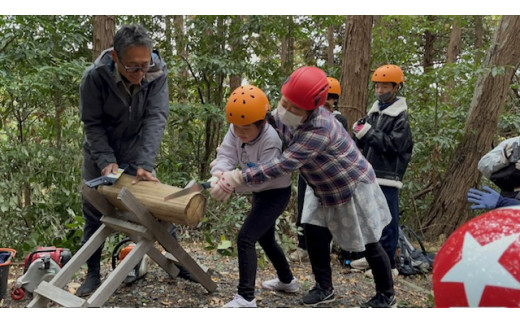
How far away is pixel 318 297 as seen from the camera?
3965 mm

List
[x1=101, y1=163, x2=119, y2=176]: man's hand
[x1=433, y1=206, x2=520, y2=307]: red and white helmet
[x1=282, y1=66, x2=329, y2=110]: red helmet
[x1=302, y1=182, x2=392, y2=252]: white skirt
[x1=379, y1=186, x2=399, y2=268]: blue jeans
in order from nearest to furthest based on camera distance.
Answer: [x1=433, y1=206, x2=520, y2=307]: red and white helmet, [x1=282, y1=66, x2=329, y2=110]: red helmet, [x1=302, y1=182, x2=392, y2=252]: white skirt, [x1=101, y1=163, x2=119, y2=176]: man's hand, [x1=379, y1=186, x2=399, y2=268]: blue jeans

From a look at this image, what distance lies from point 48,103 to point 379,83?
429 cm

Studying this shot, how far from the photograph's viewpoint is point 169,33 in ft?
25.7

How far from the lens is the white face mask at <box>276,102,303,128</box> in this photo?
341 cm

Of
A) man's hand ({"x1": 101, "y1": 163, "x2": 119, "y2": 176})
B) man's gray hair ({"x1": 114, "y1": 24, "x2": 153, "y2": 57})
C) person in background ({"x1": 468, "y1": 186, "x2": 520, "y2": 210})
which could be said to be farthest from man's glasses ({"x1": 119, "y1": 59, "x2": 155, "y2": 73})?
person in background ({"x1": 468, "y1": 186, "x2": 520, "y2": 210})

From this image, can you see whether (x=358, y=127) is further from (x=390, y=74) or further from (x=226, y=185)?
(x=226, y=185)

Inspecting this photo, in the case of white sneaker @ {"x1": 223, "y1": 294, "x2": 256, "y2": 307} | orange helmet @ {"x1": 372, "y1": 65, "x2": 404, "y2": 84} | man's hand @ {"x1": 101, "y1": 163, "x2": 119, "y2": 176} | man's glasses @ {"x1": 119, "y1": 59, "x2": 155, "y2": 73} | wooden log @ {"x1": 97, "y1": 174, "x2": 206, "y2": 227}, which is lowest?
white sneaker @ {"x1": 223, "y1": 294, "x2": 256, "y2": 307}

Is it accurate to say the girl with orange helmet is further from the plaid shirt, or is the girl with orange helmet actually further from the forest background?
the forest background

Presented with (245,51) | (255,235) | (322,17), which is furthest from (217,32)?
(255,235)

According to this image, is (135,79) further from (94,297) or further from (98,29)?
(98,29)

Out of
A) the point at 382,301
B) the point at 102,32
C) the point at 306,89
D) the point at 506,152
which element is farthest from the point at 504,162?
the point at 102,32

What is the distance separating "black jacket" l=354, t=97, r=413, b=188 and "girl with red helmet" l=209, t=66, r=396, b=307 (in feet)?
3.51

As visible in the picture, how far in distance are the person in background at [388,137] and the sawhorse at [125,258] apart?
200 centimetres

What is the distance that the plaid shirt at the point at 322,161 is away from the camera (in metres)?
3.39
